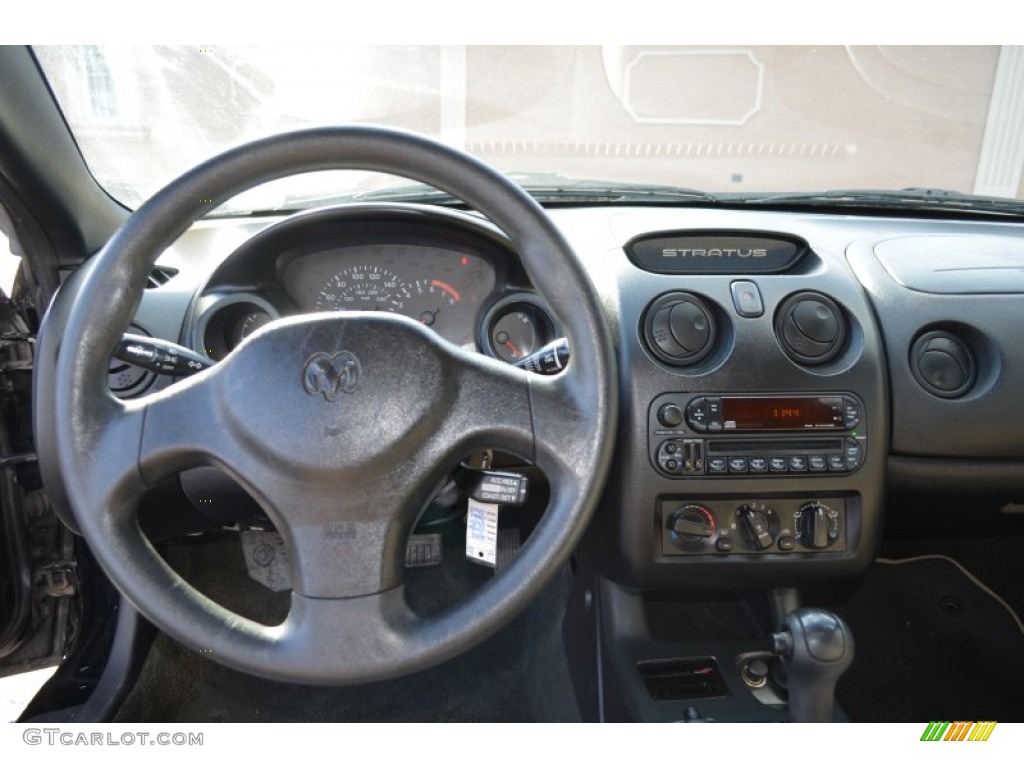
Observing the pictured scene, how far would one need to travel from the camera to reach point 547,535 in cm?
100

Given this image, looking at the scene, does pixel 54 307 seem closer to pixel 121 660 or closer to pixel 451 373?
pixel 451 373

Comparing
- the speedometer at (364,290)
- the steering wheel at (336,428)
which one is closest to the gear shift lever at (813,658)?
the steering wheel at (336,428)

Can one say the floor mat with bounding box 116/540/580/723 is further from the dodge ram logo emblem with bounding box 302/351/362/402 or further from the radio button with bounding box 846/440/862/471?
the dodge ram logo emblem with bounding box 302/351/362/402

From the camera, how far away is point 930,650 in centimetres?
205

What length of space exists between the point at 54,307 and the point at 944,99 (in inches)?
90.7

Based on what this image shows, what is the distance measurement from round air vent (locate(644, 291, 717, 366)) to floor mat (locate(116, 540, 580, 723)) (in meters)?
0.80

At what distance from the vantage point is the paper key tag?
125 centimetres

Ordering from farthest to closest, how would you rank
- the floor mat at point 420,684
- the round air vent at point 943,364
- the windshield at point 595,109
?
the floor mat at point 420,684 < the windshield at point 595,109 < the round air vent at point 943,364

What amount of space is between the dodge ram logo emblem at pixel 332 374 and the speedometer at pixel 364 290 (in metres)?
0.53

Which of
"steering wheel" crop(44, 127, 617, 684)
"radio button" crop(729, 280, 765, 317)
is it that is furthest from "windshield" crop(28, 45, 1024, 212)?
"steering wheel" crop(44, 127, 617, 684)

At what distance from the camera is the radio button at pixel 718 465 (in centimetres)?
138

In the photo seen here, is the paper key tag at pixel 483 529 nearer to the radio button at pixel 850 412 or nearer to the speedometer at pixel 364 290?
the speedometer at pixel 364 290

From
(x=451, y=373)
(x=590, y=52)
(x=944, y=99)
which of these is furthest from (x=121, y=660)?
(x=944, y=99)

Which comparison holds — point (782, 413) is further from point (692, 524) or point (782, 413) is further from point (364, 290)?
point (364, 290)
